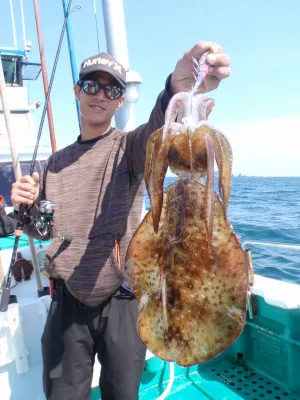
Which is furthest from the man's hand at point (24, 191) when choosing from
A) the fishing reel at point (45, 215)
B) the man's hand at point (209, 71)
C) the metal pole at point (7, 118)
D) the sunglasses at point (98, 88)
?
the man's hand at point (209, 71)

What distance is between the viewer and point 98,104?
101 inches

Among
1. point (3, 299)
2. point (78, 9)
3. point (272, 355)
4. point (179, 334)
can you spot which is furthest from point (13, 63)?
point (179, 334)

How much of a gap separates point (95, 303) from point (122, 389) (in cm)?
67

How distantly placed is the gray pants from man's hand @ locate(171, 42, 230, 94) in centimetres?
153

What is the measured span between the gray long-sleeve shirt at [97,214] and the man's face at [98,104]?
155 mm

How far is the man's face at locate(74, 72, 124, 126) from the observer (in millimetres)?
2518

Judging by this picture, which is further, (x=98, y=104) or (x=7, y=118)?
(x=7, y=118)

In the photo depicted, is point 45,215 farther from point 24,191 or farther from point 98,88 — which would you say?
point 98,88

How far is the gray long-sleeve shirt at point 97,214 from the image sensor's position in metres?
2.52

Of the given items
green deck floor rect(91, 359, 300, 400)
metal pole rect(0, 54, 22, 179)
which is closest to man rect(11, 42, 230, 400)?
metal pole rect(0, 54, 22, 179)

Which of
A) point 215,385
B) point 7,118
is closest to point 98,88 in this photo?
point 7,118

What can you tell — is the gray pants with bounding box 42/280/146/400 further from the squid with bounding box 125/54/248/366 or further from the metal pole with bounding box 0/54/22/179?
the metal pole with bounding box 0/54/22/179

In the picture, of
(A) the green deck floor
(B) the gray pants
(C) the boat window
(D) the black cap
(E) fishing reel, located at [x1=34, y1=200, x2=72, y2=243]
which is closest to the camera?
(D) the black cap

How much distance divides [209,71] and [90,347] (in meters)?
2.12
